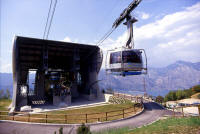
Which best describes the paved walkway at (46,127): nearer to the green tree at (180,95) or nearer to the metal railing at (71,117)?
the metal railing at (71,117)

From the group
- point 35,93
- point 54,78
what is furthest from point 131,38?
point 35,93

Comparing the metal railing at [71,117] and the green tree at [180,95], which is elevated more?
the metal railing at [71,117]

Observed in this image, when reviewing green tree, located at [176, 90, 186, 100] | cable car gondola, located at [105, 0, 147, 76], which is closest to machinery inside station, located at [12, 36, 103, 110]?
cable car gondola, located at [105, 0, 147, 76]

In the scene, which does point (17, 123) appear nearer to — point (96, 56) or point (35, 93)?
point (96, 56)

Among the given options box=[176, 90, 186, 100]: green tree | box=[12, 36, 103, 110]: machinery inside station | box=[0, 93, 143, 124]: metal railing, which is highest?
box=[12, 36, 103, 110]: machinery inside station

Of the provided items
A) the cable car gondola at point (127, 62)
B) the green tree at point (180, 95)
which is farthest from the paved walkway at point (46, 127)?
the green tree at point (180, 95)

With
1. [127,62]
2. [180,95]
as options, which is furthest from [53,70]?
[180,95]

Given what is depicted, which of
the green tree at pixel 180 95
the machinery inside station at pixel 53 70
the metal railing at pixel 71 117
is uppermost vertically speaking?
the machinery inside station at pixel 53 70

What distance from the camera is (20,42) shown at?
95.3 feet

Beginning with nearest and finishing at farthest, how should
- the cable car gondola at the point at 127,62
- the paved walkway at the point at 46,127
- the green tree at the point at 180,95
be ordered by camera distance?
the paved walkway at the point at 46,127 < the cable car gondola at the point at 127,62 < the green tree at the point at 180,95

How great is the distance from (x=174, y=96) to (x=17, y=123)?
70288mm

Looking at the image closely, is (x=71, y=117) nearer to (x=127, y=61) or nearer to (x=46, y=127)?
(x=46, y=127)

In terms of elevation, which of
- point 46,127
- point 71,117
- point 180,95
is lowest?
point 180,95

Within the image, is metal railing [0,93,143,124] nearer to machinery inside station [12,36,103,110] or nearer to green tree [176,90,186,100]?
machinery inside station [12,36,103,110]
